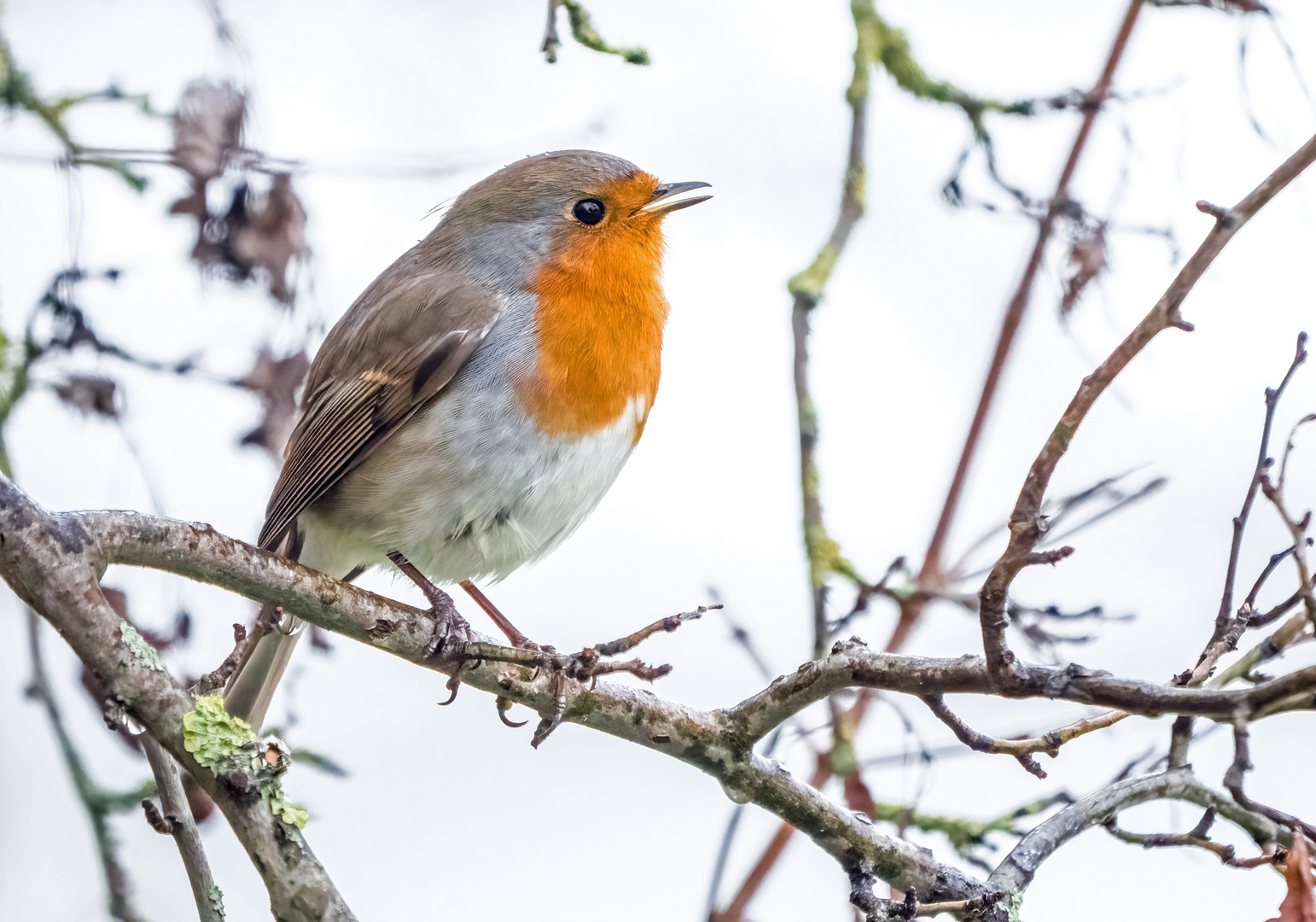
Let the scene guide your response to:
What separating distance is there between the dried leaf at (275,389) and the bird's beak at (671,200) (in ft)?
3.46

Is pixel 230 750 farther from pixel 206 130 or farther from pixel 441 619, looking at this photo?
pixel 206 130

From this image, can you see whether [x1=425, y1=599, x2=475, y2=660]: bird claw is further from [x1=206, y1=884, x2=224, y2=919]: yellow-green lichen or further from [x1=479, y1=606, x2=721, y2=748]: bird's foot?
[x1=206, y1=884, x2=224, y2=919]: yellow-green lichen

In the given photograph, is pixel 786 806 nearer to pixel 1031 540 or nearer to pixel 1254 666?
pixel 1254 666

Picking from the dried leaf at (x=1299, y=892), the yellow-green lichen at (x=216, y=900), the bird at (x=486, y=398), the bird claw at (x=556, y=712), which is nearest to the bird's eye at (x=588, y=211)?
the bird at (x=486, y=398)

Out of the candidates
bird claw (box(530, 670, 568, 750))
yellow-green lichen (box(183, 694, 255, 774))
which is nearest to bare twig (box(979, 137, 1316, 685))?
bird claw (box(530, 670, 568, 750))

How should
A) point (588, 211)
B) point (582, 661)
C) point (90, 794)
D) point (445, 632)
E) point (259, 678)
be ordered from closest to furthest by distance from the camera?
point (582, 661) → point (445, 632) → point (90, 794) → point (259, 678) → point (588, 211)

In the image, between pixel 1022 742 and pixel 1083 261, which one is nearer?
pixel 1022 742

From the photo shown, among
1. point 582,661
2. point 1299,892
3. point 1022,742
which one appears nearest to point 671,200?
point 582,661

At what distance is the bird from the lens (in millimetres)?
3072

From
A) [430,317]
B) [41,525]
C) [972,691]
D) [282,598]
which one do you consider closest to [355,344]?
[430,317]

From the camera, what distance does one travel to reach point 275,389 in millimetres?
3199

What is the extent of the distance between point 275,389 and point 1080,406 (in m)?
2.30

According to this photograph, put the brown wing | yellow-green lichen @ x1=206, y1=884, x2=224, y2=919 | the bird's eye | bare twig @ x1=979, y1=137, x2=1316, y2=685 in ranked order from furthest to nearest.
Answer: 1. the bird's eye
2. the brown wing
3. yellow-green lichen @ x1=206, y1=884, x2=224, y2=919
4. bare twig @ x1=979, y1=137, x2=1316, y2=685

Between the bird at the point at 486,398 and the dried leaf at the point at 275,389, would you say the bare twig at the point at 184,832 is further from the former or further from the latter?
the dried leaf at the point at 275,389
